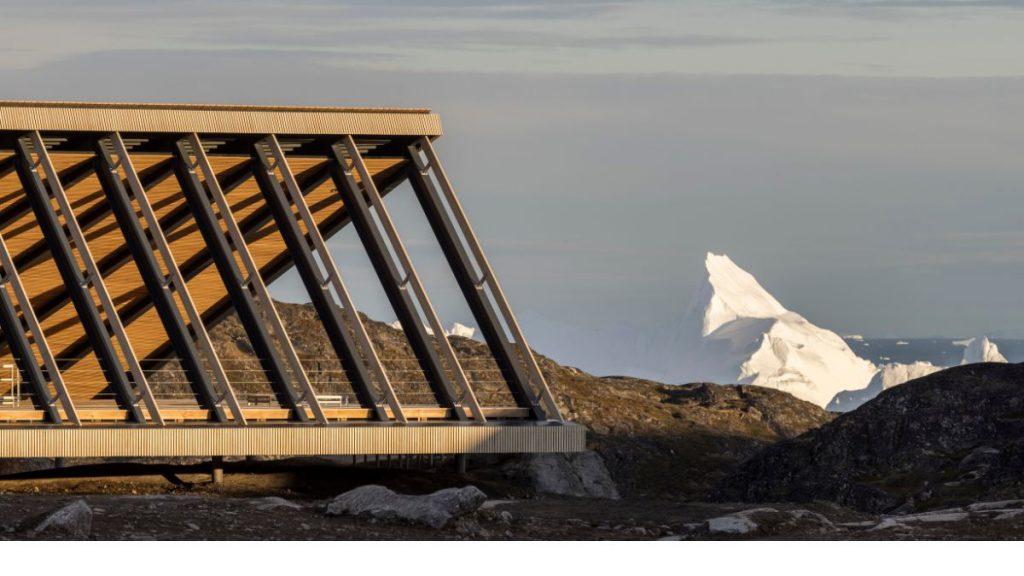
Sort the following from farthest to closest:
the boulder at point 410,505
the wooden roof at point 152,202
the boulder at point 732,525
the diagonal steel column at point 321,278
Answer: the diagonal steel column at point 321,278, the wooden roof at point 152,202, the boulder at point 732,525, the boulder at point 410,505

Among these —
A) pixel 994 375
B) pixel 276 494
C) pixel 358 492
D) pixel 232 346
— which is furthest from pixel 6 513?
pixel 232 346

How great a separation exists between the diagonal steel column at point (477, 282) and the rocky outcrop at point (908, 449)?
1044 cm

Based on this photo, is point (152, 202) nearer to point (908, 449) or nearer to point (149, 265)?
point (149, 265)

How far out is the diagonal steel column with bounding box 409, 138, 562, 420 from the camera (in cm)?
3769

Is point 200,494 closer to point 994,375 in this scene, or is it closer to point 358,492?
point 358,492

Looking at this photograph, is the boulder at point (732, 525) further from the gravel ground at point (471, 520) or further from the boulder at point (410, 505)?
the boulder at point (410, 505)

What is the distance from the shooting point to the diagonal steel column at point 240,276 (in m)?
36.2

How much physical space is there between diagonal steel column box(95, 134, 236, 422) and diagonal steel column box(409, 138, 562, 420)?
18.6 feet

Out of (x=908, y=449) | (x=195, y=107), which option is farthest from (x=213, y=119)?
(x=908, y=449)

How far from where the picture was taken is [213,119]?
36312 millimetres

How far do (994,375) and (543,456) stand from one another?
49.4 feet

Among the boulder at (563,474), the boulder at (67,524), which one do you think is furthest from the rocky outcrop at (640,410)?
the boulder at (67,524)

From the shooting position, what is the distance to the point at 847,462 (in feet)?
167

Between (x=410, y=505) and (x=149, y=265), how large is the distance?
9.40 metres
